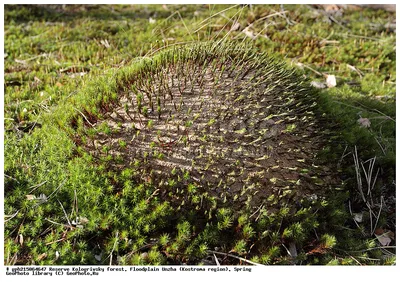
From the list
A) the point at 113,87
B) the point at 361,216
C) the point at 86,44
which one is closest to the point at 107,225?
the point at 113,87

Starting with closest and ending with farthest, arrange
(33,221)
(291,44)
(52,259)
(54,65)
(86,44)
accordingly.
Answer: (52,259)
(33,221)
(54,65)
(86,44)
(291,44)

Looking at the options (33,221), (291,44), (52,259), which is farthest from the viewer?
(291,44)

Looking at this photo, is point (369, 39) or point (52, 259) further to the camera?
point (369, 39)

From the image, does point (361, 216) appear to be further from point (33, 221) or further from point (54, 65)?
point (54, 65)

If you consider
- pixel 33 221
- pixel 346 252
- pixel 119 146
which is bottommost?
pixel 346 252

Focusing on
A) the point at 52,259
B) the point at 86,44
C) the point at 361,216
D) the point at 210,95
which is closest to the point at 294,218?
the point at 361,216

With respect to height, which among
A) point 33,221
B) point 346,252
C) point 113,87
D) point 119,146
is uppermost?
point 113,87

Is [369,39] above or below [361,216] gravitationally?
above

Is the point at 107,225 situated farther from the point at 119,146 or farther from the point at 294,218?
the point at 294,218

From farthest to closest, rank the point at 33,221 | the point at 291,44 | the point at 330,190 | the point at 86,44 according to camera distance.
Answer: the point at 291,44 → the point at 86,44 → the point at 330,190 → the point at 33,221
